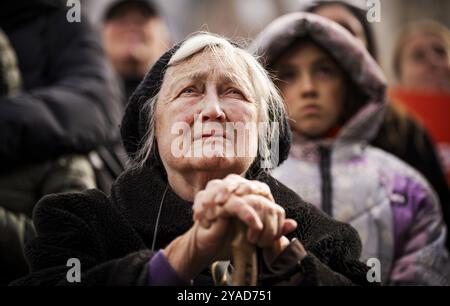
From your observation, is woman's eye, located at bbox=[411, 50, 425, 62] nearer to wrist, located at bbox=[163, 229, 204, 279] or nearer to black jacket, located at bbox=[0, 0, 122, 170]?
black jacket, located at bbox=[0, 0, 122, 170]

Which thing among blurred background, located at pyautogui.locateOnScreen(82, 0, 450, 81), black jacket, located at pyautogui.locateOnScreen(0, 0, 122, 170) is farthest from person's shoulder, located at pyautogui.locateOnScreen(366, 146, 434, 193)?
blurred background, located at pyautogui.locateOnScreen(82, 0, 450, 81)

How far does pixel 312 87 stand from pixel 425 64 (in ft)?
4.54

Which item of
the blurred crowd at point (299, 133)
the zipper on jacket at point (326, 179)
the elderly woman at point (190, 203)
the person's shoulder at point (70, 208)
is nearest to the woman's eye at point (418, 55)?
the blurred crowd at point (299, 133)

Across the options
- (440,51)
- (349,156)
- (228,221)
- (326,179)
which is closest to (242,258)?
(228,221)

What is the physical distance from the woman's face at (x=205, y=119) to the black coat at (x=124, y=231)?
9 centimetres

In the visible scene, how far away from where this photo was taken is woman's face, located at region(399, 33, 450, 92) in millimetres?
3490

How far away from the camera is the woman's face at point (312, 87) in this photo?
2.41 meters

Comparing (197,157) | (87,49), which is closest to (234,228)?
(197,157)

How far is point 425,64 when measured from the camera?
3621mm

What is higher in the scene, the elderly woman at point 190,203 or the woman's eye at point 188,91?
the woman's eye at point 188,91

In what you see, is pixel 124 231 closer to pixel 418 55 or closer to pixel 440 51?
pixel 440 51

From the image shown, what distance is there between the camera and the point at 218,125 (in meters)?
1.62

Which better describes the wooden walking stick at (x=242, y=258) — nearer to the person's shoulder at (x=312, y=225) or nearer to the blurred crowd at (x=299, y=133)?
the person's shoulder at (x=312, y=225)

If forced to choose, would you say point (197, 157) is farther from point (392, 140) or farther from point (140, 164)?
point (392, 140)
